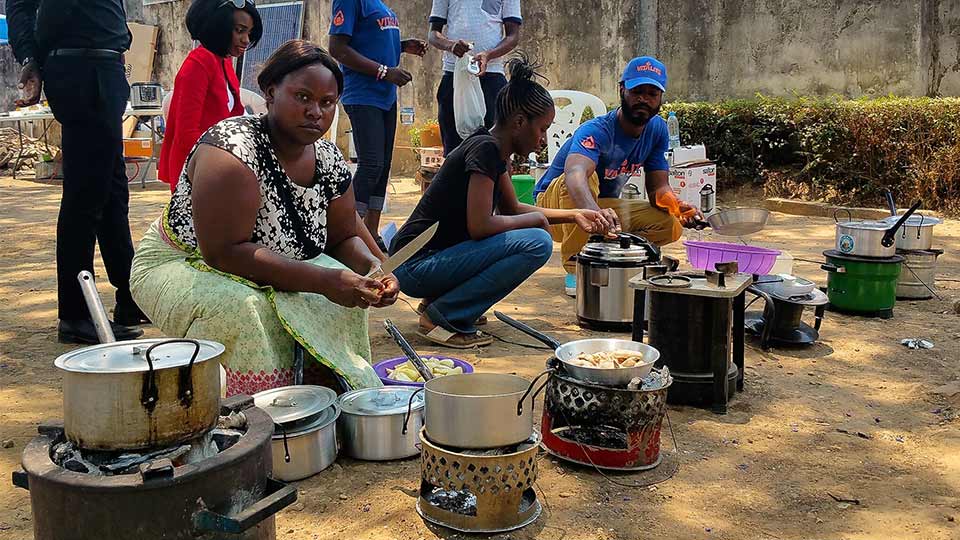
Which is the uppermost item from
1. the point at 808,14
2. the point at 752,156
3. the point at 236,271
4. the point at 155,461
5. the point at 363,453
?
the point at 808,14

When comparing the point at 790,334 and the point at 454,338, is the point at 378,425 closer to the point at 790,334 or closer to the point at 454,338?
the point at 454,338

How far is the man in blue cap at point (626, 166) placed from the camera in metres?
4.73

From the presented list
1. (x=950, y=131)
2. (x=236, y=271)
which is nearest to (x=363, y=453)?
(x=236, y=271)

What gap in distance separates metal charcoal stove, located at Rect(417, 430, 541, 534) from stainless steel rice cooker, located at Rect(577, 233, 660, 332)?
2021 millimetres

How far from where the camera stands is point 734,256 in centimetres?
447

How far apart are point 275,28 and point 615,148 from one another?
420 inches

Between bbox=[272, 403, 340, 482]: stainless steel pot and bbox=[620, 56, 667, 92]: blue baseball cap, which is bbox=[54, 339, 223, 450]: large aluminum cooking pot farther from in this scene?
bbox=[620, 56, 667, 92]: blue baseball cap

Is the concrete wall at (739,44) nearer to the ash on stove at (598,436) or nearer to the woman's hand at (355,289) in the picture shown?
the ash on stove at (598,436)

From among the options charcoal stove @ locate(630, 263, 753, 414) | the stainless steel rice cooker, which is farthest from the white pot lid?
the stainless steel rice cooker

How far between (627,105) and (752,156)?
531cm

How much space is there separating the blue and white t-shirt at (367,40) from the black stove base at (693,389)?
2.97m

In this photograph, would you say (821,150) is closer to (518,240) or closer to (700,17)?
(700,17)

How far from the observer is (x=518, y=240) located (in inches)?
160

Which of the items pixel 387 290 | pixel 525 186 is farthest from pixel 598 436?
pixel 525 186
